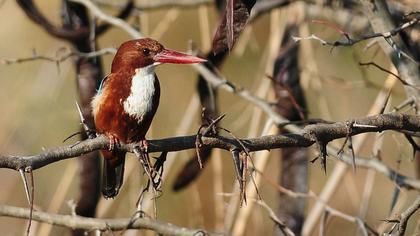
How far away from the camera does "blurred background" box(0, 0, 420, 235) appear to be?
3459 mm

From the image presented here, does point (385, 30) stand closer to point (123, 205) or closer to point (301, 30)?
point (301, 30)

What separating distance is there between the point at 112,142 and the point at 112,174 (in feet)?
1.21

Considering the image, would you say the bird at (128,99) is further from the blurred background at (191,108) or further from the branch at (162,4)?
the branch at (162,4)

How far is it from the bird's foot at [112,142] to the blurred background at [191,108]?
0.93m

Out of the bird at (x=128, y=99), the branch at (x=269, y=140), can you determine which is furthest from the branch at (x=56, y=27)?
the branch at (x=269, y=140)

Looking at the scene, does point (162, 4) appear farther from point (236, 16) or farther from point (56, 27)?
point (236, 16)

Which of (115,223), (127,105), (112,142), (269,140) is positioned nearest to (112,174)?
(115,223)

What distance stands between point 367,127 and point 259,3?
5.17ft

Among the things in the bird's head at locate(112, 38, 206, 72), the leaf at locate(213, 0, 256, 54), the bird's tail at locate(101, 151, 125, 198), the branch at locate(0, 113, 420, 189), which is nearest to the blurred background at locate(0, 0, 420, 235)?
the bird's tail at locate(101, 151, 125, 198)

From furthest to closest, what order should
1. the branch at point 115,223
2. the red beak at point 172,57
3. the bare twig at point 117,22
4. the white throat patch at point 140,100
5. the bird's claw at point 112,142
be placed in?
the bare twig at point 117,22, the branch at point 115,223, the white throat patch at point 140,100, the red beak at point 172,57, the bird's claw at point 112,142

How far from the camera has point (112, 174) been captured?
8.36ft

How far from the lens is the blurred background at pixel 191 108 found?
3459mm

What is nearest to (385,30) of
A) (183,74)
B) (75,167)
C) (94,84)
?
(94,84)

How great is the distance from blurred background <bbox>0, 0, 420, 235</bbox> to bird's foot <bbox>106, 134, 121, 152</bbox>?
93 cm
